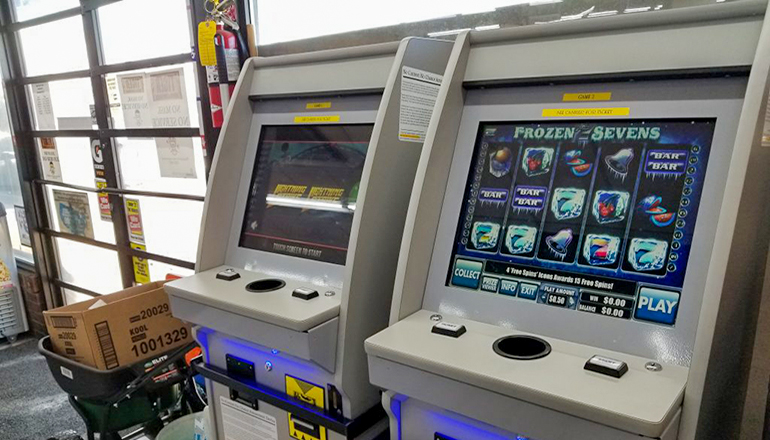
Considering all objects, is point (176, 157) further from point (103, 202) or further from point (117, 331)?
point (117, 331)

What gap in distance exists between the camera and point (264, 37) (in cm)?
246

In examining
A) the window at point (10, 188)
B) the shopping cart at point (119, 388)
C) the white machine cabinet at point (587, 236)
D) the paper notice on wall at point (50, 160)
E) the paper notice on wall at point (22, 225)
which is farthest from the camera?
the paper notice on wall at point (22, 225)

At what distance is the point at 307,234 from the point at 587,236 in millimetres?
780

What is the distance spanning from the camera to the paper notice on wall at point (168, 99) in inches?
123

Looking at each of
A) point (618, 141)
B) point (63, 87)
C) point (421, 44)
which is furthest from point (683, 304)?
point (63, 87)

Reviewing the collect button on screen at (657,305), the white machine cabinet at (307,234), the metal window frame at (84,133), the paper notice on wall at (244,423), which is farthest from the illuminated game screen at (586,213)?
the metal window frame at (84,133)

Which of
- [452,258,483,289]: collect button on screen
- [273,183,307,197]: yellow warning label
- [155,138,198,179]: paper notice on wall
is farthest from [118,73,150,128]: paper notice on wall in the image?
[452,258,483,289]: collect button on screen

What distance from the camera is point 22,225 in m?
4.51

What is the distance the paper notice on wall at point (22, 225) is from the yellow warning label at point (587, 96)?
4.77m

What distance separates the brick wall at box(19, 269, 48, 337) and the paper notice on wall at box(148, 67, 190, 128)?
2.21 metres

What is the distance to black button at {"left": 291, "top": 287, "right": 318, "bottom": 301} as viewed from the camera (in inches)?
50.9

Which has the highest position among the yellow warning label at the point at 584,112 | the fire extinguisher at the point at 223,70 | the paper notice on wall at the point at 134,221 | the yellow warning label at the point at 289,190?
the fire extinguisher at the point at 223,70

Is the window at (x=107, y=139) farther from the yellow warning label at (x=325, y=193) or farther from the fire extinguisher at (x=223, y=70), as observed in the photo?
the yellow warning label at (x=325, y=193)

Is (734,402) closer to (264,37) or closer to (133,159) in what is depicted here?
(264,37)
